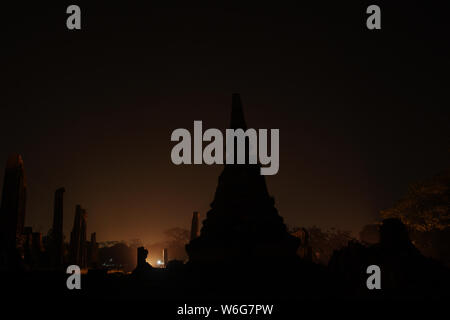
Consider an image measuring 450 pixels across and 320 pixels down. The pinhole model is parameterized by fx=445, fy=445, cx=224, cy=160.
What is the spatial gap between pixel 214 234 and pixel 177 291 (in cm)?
463

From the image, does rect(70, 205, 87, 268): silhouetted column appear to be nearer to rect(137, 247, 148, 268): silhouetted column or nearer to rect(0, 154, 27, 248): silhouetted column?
rect(0, 154, 27, 248): silhouetted column

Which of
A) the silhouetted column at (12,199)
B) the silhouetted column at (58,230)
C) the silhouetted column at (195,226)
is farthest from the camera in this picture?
the silhouetted column at (195,226)

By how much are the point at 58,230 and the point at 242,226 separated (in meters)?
13.0

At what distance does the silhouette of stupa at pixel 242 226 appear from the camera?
1858 centimetres

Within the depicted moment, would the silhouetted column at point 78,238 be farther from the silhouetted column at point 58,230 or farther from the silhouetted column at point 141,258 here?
the silhouetted column at point 141,258

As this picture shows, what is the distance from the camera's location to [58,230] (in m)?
26.5

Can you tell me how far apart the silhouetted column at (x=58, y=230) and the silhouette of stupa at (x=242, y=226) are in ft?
34.2

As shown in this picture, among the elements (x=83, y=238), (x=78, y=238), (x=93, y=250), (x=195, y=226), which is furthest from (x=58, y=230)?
(x=195, y=226)

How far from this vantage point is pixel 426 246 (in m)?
38.3

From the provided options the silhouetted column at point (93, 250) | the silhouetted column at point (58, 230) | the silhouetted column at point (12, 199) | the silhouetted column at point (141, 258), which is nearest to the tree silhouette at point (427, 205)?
the silhouetted column at point (141, 258)

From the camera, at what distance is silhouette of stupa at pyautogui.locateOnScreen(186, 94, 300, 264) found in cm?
1858

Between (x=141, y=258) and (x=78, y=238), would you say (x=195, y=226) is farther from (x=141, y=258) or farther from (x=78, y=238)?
(x=141, y=258)

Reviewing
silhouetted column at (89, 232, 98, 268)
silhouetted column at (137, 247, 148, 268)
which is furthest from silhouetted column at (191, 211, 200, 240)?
silhouetted column at (137, 247, 148, 268)
